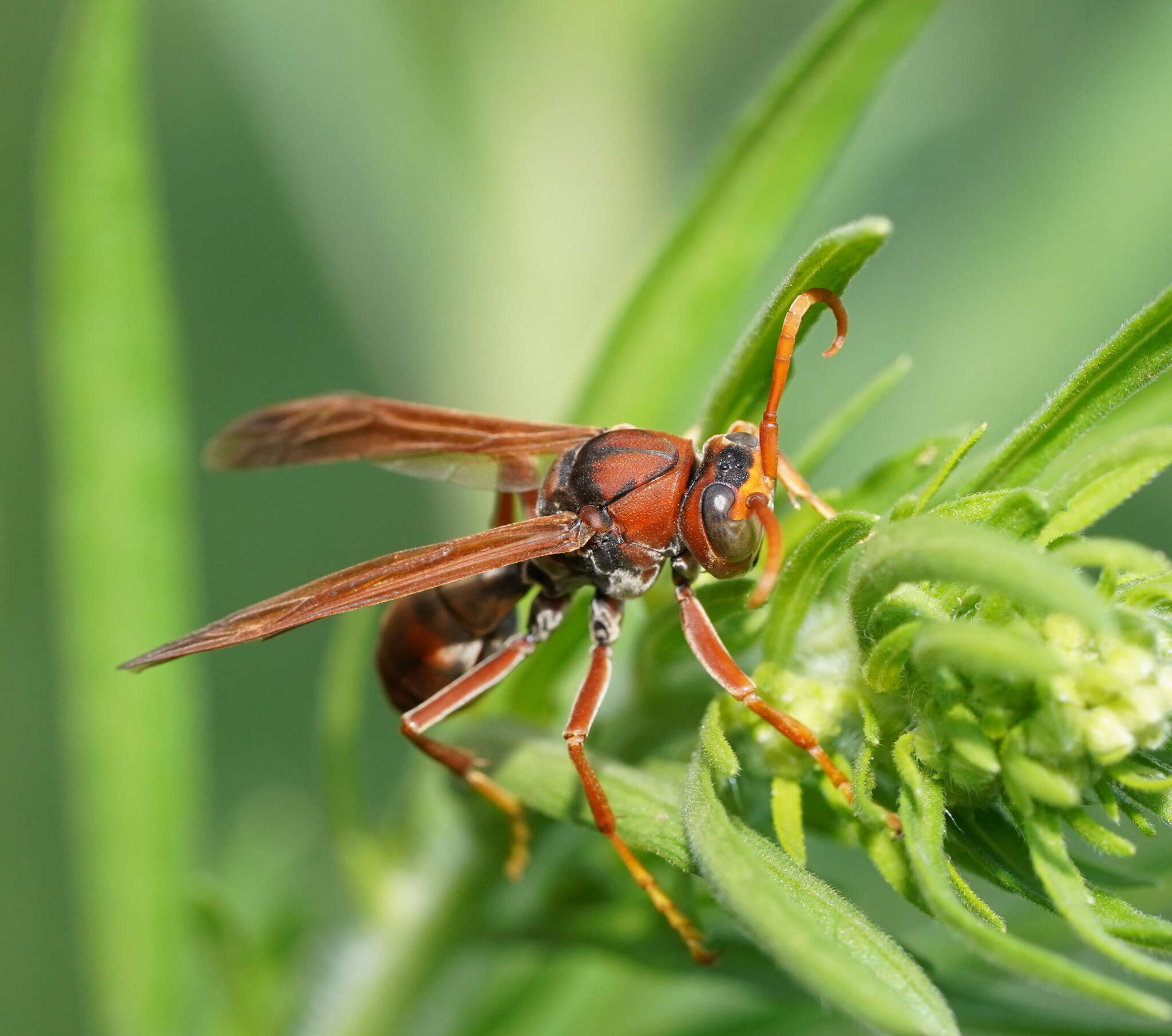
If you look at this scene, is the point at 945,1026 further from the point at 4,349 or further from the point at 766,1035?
the point at 4,349

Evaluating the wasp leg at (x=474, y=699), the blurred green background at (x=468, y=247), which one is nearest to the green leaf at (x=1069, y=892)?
the wasp leg at (x=474, y=699)

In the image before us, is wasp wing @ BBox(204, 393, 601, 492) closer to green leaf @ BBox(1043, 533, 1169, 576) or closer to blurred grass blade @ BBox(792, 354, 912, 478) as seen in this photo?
blurred grass blade @ BBox(792, 354, 912, 478)

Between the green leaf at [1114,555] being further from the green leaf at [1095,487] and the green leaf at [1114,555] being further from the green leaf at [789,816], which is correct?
the green leaf at [789,816]

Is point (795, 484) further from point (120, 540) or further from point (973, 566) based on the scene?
point (120, 540)

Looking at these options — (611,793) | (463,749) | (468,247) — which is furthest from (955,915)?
(468,247)

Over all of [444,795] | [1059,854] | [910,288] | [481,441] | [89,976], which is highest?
[910,288]

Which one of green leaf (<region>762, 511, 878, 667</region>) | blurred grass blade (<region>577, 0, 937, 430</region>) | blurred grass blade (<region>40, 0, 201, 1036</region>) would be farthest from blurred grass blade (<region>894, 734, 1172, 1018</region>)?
blurred grass blade (<region>40, 0, 201, 1036</region>)

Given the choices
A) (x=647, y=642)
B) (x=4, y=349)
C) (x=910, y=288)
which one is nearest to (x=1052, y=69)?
(x=910, y=288)
